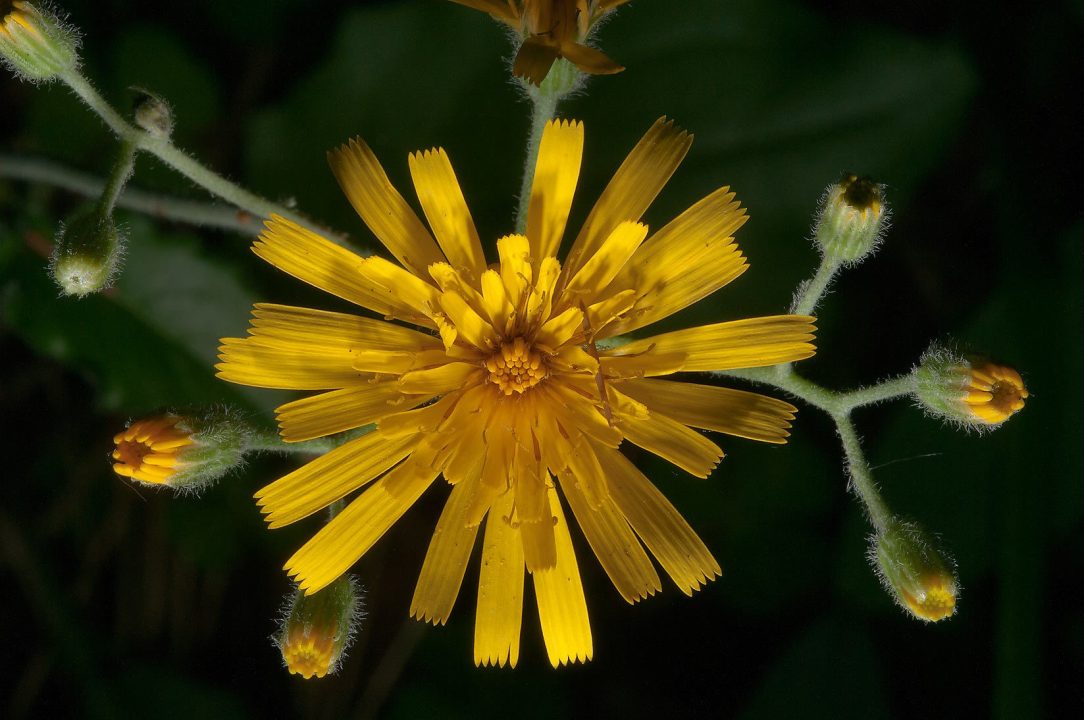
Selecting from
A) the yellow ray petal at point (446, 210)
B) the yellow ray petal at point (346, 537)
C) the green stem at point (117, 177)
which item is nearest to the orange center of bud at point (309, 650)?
the yellow ray petal at point (346, 537)

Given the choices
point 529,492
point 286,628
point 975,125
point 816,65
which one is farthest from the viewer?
point 975,125

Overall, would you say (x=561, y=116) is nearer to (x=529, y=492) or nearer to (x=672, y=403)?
(x=672, y=403)

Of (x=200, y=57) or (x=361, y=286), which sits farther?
(x=200, y=57)

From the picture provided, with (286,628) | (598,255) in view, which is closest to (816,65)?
(598,255)

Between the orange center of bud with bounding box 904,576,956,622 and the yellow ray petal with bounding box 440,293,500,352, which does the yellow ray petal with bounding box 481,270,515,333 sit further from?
the orange center of bud with bounding box 904,576,956,622

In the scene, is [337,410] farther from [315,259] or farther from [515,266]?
[515,266]

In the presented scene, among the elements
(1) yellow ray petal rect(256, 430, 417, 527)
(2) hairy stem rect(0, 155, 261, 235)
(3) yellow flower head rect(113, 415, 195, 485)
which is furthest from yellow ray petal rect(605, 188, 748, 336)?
(2) hairy stem rect(0, 155, 261, 235)

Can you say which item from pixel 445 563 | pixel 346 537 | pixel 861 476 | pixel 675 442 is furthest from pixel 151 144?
pixel 861 476
